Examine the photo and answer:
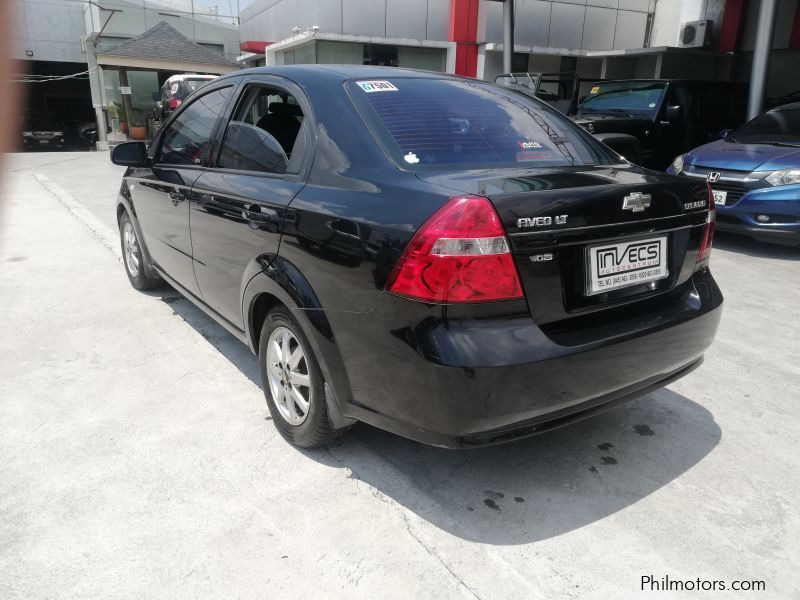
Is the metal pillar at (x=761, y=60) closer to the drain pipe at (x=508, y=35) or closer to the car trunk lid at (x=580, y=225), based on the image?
the drain pipe at (x=508, y=35)

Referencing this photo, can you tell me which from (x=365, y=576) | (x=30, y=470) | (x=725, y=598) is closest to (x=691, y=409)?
(x=725, y=598)

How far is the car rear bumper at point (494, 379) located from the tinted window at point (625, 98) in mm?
8065

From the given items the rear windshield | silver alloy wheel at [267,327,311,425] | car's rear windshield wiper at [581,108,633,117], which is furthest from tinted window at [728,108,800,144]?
silver alloy wheel at [267,327,311,425]

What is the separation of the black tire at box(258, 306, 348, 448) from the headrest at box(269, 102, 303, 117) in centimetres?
95

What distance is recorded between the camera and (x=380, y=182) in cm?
226

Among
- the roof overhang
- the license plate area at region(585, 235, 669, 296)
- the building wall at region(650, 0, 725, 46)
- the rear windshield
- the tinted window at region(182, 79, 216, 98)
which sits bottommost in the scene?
the license plate area at region(585, 235, 669, 296)

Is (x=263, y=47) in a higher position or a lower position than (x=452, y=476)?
higher

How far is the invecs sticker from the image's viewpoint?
270 centimetres

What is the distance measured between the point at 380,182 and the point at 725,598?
1788mm

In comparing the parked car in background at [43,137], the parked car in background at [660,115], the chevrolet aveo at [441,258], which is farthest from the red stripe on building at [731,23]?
the parked car in background at [43,137]

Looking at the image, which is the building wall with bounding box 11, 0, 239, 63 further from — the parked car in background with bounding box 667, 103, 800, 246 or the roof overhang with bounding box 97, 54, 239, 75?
the parked car in background with bounding box 667, 103, 800, 246

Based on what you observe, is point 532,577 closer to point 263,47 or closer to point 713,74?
point 713,74

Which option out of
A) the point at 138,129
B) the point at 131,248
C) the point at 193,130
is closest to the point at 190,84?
the point at 138,129

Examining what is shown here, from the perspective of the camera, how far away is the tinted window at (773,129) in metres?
7.02
